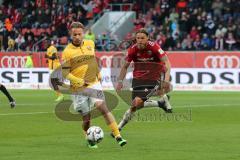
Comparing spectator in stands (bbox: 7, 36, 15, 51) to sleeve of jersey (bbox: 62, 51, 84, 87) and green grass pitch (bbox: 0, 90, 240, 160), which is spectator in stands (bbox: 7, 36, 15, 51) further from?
sleeve of jersey (bbox: 62, 51, 84, 87)

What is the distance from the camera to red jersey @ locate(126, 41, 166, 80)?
1478 cm

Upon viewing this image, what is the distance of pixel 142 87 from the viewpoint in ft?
50.2

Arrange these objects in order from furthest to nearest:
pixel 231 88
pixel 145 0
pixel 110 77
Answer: pixel 145 0, pixel 110 77, pixel 231 88

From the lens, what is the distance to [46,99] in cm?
2836

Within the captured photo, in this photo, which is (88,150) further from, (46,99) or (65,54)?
(46,99)

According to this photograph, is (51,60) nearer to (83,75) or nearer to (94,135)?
(83,75)

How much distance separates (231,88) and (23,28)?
1576 centimetres

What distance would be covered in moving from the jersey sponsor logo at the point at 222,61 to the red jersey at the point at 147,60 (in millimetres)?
17005

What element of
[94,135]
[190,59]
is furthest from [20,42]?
[94,135]

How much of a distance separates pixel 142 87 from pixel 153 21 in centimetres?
2474

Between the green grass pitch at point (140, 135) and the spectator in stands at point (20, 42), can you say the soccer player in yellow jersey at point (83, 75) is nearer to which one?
the green grass pitch at point (140, 135)

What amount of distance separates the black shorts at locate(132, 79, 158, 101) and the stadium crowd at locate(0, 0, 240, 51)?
20150 mm

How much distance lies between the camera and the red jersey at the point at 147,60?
14781mm

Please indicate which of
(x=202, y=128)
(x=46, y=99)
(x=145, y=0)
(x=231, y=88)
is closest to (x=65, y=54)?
(x=202, y=128)
